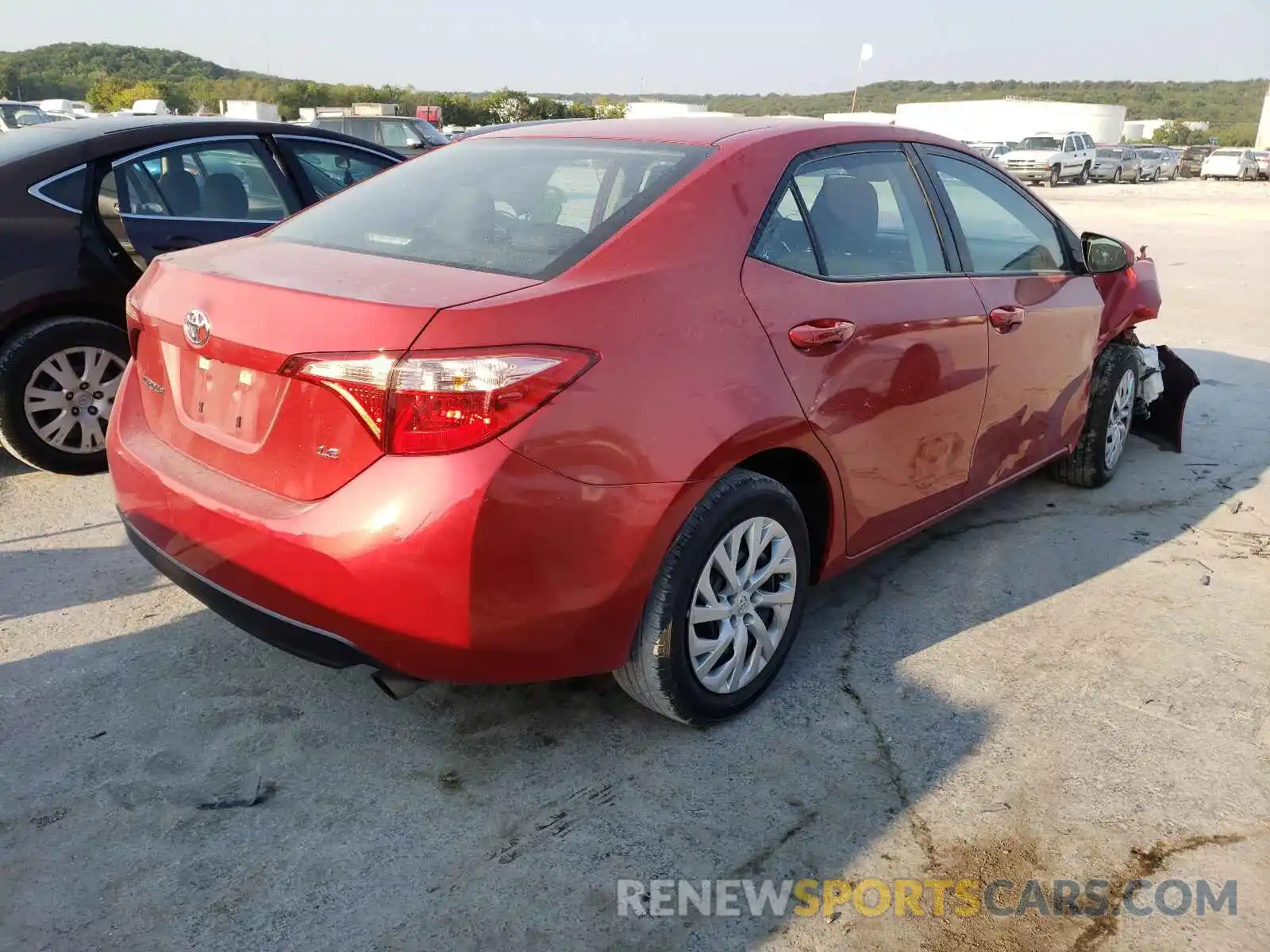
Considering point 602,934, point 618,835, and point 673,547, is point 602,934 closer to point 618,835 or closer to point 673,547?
point 618,835

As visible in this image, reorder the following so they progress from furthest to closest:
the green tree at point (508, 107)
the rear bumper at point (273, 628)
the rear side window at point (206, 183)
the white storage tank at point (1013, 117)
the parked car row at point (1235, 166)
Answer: the white storage tank at point (1013, 117) < the green tree at point (508, 107) < the parked car row at point (1235, 166) < the rear side window at point (206, 183) < the rear bumper at point (273, 628)

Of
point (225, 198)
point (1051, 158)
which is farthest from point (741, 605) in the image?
point (1051, 158)

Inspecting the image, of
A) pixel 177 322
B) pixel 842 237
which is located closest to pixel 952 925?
pixel 842 237

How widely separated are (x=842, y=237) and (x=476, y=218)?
43.0 inches

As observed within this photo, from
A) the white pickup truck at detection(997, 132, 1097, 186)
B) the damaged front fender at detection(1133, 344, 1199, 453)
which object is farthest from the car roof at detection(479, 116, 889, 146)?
the white pickup truck at detection(997, 132, 1097, 186)

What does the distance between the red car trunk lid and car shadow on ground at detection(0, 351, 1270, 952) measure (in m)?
0.79

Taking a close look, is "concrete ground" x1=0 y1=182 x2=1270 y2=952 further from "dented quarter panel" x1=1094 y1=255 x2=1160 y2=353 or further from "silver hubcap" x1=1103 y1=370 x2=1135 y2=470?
"dented quarter panel" x1=1094 y1=255 x2=1160 y2=353

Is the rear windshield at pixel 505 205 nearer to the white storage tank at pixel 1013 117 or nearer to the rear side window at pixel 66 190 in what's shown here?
the rear side window at pixel 66 190

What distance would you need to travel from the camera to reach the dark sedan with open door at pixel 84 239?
14.1 ft

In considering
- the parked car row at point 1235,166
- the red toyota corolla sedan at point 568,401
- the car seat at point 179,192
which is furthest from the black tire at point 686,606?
the parked car row at point 1235,166

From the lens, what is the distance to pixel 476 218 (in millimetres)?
2766

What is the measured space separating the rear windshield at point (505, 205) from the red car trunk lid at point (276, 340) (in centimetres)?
13

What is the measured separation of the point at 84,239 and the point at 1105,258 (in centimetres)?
440

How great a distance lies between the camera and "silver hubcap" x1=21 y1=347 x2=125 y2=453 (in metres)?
4.39
